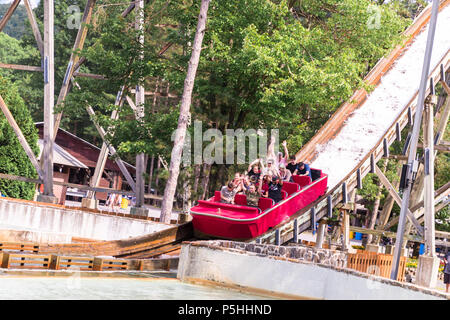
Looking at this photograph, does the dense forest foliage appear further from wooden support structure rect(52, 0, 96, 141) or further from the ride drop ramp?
wooden support structure rect(52, 0, 96, 141)

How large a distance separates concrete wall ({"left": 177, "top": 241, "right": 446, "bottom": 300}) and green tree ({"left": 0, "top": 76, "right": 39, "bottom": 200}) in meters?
23.5

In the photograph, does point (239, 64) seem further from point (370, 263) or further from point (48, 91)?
point (48, 91)

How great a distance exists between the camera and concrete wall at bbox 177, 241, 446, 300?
1196 cm

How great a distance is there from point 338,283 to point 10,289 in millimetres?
5931

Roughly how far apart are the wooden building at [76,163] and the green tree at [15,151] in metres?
5.46

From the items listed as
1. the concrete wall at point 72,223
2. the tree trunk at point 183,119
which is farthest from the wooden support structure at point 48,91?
the tree trunk at point 183,119

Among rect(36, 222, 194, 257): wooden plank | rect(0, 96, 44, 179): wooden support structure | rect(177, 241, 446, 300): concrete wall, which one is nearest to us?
rect(177, 241, 446, 300): concrete wall

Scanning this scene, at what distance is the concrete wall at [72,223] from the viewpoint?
22172 mm

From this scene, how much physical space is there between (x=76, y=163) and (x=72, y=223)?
21096 mm

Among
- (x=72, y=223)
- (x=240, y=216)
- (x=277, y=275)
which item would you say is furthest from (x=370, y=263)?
(x=72, y=223)

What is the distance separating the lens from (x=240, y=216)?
1538 cm

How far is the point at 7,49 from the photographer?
291 feet

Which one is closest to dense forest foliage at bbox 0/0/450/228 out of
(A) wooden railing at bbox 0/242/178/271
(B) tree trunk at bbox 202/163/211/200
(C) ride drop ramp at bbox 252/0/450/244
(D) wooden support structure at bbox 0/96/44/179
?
(B) tree trunk at bbox 202/163/211/200

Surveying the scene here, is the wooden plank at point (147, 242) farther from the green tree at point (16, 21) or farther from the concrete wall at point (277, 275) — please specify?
the green tree at point (16, 21)
